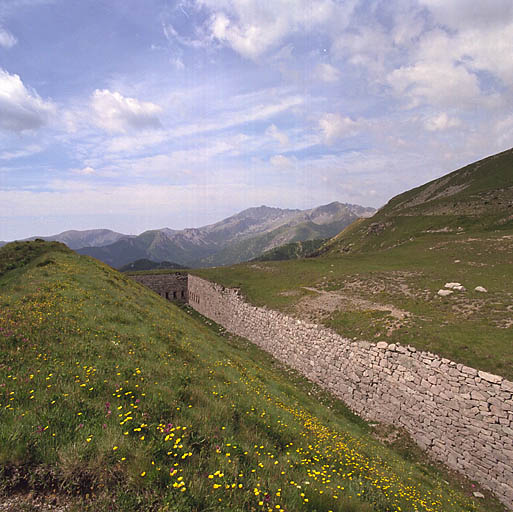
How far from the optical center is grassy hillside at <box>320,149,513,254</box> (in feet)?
173

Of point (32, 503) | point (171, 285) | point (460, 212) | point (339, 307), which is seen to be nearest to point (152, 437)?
point (32, 503)

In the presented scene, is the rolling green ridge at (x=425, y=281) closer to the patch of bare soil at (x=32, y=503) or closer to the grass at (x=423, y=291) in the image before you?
the grass at (x=423, y=291)

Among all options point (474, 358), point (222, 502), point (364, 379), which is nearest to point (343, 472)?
point (222, 502)

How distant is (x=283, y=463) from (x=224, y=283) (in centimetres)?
4121

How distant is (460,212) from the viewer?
193ft

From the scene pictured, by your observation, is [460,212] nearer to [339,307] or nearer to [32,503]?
[339,307]

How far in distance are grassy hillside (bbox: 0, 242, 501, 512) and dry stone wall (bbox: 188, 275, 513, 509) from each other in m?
1.61

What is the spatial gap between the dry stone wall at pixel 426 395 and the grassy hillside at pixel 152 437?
1.61 meters

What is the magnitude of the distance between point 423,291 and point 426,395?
1324 centimetres

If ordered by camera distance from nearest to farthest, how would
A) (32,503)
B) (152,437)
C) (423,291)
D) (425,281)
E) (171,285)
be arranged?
(32,503) → (152,437) → (423,291) → (425,281) → (171,285)

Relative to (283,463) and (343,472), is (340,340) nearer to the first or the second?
(343,472)

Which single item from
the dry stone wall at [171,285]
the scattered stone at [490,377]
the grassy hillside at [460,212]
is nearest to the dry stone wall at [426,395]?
the scattered stone at [490,377]

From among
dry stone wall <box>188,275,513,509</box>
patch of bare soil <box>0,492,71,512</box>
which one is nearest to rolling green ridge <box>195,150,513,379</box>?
dry stone wall <box>188,275,513,509</box>

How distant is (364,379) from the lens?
20.9 meters
